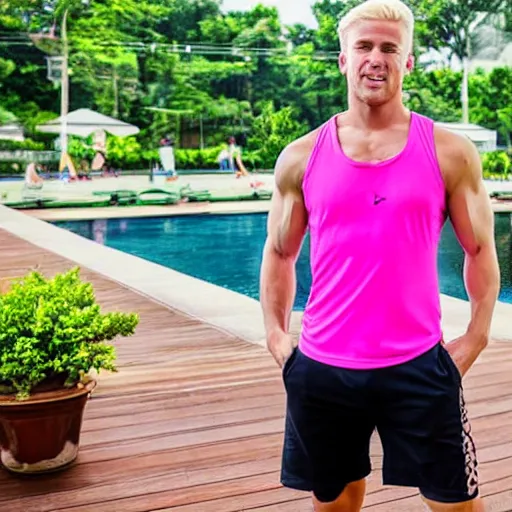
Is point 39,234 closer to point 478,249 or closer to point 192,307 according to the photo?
point 192,307

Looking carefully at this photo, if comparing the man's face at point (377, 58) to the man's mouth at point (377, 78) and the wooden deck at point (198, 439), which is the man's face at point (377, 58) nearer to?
the man's mouth at point (377, 78)

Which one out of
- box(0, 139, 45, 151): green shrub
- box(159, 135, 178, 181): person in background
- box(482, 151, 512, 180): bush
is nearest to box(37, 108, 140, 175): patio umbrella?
box(0, 139, 45, 151): green shrub

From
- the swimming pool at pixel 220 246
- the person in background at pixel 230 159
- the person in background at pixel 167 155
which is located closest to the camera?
the swimming pool at pixel 220 246

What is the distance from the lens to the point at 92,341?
7.73 feet

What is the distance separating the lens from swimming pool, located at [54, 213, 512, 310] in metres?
8.12

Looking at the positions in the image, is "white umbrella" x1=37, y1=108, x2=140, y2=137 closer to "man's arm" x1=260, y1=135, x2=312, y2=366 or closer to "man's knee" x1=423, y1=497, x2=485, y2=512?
"man's arm" x1=260, y1=135, x2=312, y2=366

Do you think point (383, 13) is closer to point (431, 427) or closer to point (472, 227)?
point (472, 227)

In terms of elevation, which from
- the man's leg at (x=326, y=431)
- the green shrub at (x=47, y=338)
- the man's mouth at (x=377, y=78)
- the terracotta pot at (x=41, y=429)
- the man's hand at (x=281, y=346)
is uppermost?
the man's mouth at (x=377, y=78)

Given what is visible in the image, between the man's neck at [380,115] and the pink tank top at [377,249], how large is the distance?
0.02 metres

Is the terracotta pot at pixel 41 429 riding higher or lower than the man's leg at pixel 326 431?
lower

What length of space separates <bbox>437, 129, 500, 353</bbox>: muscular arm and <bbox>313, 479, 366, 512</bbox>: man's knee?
0.33m

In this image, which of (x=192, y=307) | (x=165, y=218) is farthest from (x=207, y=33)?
(x=192, y=307)

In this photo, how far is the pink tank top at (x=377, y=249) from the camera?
1.28 metres

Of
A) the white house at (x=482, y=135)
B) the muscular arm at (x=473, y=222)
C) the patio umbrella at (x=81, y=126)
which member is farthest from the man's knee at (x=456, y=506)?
the white house at (x=482, y=135)
